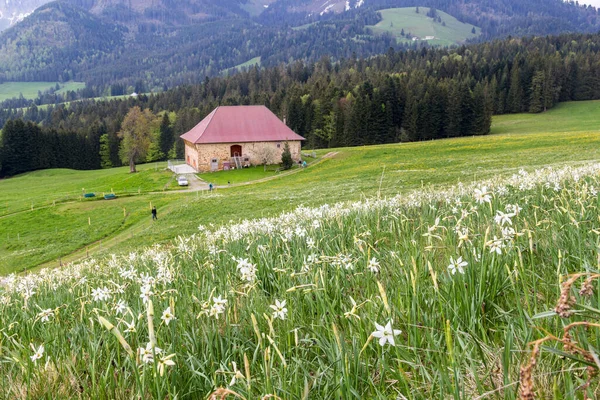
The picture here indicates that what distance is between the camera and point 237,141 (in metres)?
66.2

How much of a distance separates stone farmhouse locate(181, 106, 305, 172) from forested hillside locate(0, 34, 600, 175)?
25348 mm

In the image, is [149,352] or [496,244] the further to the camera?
[496,244]

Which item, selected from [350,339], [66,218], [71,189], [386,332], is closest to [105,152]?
[71,189]

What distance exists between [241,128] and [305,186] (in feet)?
97.9

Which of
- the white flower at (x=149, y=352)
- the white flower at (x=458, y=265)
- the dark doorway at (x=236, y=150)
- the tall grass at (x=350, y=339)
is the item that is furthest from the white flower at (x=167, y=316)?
the dark doorway at (x=236, y=150)

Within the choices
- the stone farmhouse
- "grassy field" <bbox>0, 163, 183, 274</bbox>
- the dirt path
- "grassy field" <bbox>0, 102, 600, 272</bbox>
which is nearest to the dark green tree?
the stone farmhouse

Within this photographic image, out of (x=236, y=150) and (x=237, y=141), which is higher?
(x=237, y=141)

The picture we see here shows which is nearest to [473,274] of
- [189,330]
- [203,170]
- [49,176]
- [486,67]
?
[189,330]

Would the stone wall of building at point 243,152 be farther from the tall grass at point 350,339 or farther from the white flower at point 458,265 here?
the white flower at point 458,265

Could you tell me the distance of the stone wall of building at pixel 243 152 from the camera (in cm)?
6475

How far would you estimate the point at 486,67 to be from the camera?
12794 cm

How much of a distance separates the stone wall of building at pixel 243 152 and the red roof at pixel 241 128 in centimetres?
71

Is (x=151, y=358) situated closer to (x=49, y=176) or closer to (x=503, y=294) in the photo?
(x=503, y=294)

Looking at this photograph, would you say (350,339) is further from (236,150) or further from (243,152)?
(236,150)
